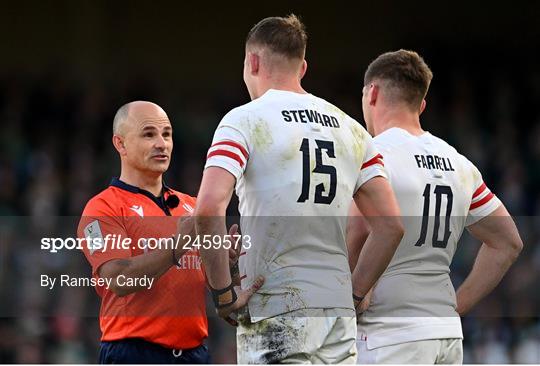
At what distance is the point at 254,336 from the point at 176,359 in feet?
2.61

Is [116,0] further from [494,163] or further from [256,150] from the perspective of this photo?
[256,150]

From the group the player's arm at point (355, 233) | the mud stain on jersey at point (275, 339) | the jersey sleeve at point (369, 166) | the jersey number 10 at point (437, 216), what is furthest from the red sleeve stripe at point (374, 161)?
the mud stain on jersey at point (275, 339)

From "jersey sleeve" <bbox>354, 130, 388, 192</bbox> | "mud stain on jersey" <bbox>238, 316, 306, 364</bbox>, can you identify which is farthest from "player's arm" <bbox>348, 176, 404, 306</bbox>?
"mud stain on jersey" <bbox>238, 316, 306, 364</bbox>

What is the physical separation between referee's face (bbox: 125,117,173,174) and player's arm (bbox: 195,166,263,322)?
96 cm

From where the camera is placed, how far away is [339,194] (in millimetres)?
5055

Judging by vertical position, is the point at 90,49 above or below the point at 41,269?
above

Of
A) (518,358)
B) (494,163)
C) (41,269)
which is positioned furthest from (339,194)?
(494,163)

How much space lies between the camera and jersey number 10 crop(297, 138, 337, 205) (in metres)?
4.96

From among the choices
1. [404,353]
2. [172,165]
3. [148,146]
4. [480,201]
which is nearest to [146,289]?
[148,146]

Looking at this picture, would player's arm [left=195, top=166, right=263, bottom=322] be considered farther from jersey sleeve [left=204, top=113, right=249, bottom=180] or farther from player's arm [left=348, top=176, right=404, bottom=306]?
player's arm [left=348, top=176, right=404, bottom=306]

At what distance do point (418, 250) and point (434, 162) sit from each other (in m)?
0.43

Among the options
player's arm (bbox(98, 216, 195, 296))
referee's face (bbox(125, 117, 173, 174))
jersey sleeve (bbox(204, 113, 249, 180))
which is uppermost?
referee's face (bbox(125, 117, 173, 174))

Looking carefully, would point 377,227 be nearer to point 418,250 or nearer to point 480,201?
point 418,250

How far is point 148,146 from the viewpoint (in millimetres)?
5758
